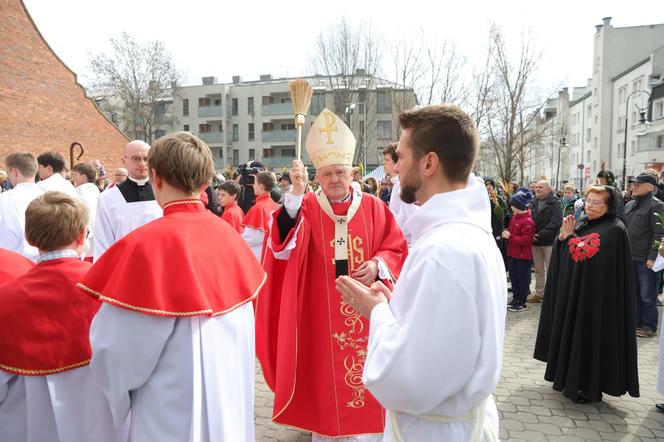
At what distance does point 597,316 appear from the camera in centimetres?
498

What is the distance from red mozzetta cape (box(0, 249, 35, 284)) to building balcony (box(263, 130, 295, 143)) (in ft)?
174

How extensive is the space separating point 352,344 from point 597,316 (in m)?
2.78

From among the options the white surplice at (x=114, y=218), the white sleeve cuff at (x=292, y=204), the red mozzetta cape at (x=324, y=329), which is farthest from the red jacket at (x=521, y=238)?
the white surplice at (x=114, y=218)

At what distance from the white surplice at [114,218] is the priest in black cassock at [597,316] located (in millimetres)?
4403

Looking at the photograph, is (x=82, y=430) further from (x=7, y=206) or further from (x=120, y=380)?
(x=7, y=206)

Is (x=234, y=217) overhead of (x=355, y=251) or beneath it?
overhead

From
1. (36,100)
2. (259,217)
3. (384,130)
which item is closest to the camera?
(259,217)

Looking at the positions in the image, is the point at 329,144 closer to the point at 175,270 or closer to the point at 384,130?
the point at 175,270

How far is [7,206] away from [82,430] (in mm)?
3728

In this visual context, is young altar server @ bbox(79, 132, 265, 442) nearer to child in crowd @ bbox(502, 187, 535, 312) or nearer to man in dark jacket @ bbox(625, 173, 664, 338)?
man in dark jacket @ bbox(625, 173, 664, 338)

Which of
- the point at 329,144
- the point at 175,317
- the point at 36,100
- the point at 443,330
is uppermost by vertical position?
the point at 36,100

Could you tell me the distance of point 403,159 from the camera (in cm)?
187

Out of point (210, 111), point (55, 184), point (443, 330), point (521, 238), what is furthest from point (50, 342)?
point (210, 111)

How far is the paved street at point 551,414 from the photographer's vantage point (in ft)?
14.5
